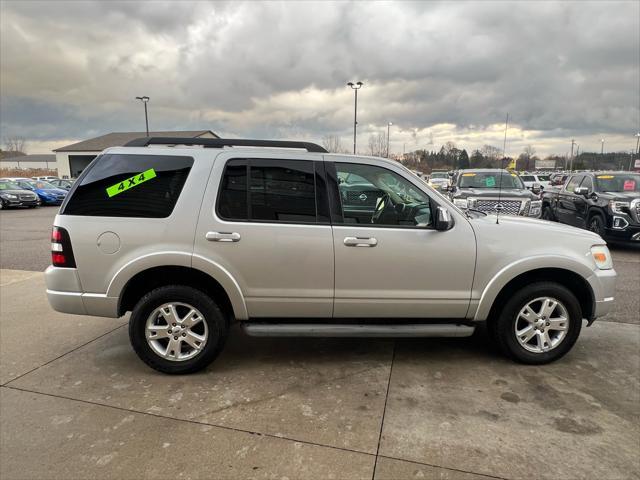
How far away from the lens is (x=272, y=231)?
136 inches

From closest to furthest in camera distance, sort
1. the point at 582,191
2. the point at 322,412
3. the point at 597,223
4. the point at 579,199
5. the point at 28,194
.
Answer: the point at 322,412 → the point at 597,223 → the point at 582,191 → the point at 579,199 → the point at 28,194

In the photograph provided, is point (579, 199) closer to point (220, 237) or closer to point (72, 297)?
point (220, 237)

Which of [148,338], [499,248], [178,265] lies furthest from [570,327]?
[148,338]

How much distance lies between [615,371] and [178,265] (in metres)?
3.91

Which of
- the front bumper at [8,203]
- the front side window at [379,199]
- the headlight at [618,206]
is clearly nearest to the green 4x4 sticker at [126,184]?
the front side window at [379,199]

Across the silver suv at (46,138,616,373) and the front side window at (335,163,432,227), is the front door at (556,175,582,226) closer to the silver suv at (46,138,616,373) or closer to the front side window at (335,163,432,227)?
the silver suv at (46,138,616,373)

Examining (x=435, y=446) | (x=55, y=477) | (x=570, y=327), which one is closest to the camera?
(x=55, y=477)

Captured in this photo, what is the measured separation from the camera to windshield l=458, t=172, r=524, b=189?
11180mm

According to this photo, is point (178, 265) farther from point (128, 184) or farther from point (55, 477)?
point (55, 477)

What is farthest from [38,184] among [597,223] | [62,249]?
[597,223]

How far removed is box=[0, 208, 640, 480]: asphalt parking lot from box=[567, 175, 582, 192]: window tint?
7982 millimetres

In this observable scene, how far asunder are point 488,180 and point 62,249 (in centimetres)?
1043

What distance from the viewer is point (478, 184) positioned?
11680 mm

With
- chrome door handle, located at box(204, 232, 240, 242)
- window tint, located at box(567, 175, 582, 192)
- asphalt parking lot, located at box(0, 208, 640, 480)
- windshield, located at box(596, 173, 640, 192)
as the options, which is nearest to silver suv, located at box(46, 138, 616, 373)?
chrome door handle, located at box(204, 232, 240, 242)
